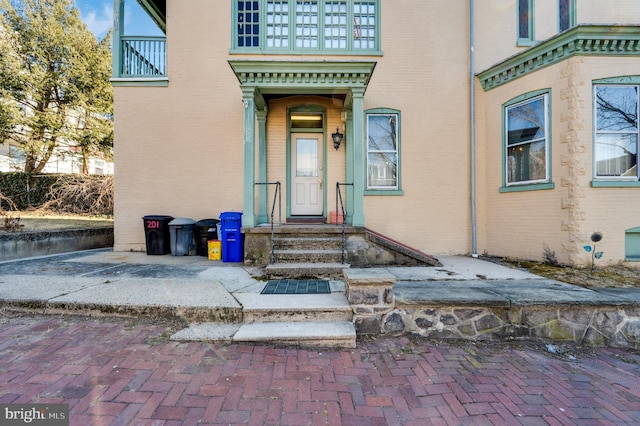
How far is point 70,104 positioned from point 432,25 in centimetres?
1588

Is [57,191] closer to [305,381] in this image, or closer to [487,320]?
[305,381]

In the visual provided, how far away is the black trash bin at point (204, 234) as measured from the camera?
6.63m

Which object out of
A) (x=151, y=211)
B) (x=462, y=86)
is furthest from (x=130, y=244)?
(x=462, y=86)

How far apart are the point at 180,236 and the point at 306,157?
12.2 feet

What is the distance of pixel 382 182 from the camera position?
23.9ft

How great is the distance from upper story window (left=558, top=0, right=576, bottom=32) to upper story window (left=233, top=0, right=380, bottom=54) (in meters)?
4.48

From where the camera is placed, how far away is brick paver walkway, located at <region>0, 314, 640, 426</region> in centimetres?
203

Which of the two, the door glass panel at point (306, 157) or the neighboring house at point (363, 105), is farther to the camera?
the door glass panel at point (306, 157)

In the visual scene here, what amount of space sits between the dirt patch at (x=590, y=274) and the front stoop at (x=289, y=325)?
386 centimetres

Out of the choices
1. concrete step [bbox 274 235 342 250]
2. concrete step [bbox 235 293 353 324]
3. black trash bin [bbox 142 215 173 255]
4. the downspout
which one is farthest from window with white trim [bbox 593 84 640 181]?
black trash bin [bbox 142 215 173 255]

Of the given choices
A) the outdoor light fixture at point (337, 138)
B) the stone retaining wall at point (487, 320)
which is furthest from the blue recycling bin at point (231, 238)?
the stone retaining wall at point (487, 320)

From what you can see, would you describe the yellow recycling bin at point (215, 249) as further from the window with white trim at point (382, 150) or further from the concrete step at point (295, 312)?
the window with white trim at point (382, 150)

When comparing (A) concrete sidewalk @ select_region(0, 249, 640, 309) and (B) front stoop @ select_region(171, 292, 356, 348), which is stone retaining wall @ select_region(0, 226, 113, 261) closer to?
(A) concrete sidewalk @ select_region(0, 249, 640, 309)

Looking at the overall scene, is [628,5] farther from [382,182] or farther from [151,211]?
[151,211]
